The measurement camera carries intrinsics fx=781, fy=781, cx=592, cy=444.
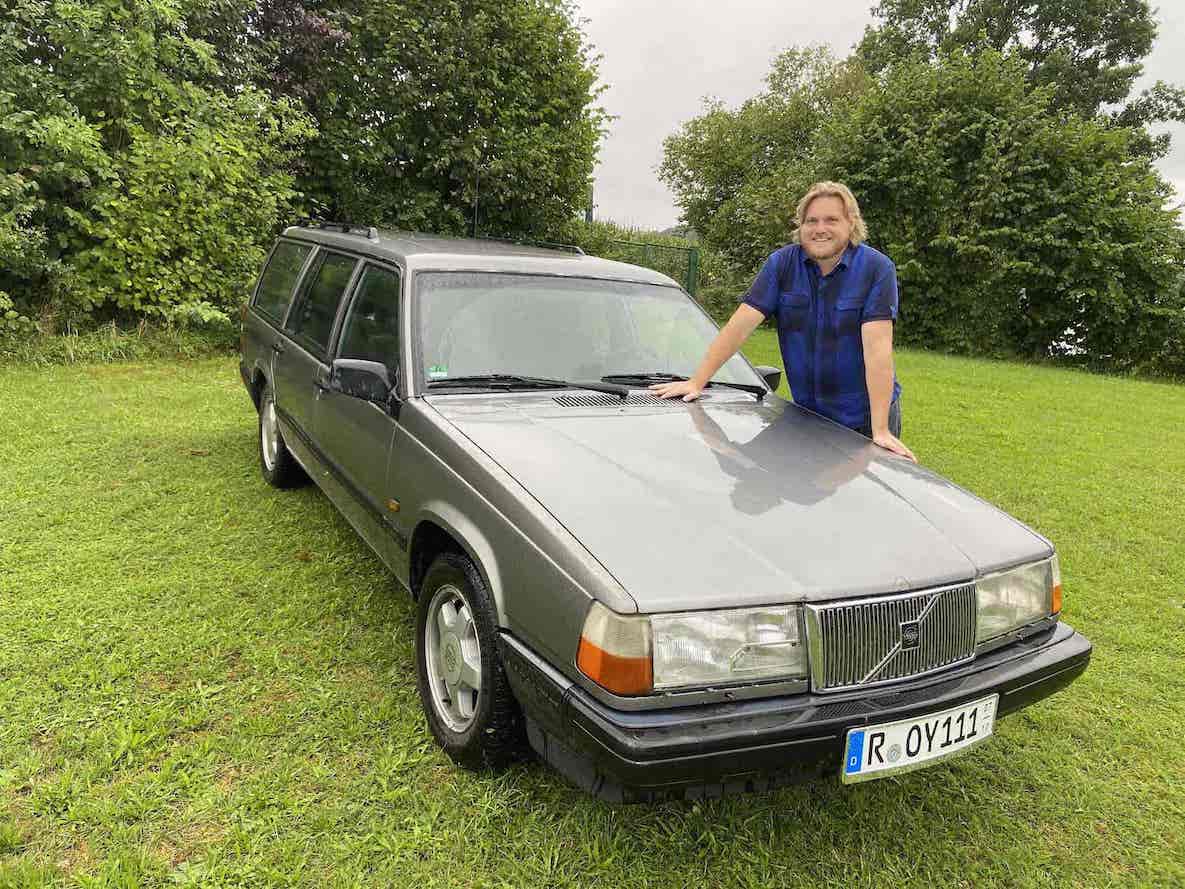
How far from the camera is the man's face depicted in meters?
3.07

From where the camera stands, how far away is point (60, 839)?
6.64 feet

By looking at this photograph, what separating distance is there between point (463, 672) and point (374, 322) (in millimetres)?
1555

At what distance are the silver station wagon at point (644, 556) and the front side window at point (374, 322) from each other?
0.02 metres

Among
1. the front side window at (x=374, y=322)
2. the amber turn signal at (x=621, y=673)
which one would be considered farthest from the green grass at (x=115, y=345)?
the amber turn signal at (x=621, y=673)

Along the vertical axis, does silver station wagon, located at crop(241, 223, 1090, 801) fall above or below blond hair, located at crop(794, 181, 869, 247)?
below

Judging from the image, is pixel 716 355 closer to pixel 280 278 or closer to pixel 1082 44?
pixel 280 278

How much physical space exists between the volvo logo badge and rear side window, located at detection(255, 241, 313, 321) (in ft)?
11.9

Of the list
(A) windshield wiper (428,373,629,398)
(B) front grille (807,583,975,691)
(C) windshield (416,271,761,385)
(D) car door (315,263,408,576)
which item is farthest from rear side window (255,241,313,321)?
(B) front grille (807,583,975,691)

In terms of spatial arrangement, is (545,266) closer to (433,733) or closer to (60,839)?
(433,733)

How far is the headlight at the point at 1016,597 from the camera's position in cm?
210

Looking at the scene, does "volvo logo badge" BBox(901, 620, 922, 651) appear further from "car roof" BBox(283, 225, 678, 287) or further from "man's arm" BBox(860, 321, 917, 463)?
"car roof" BBox(283, 225, 678, 287)

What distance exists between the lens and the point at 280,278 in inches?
183

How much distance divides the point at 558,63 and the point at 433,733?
40.5 feet

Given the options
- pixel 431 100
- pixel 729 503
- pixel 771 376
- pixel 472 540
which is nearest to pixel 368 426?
pixel 472 540
